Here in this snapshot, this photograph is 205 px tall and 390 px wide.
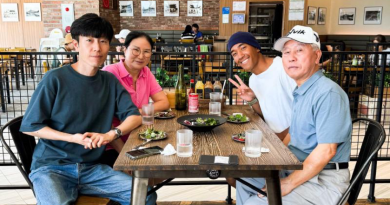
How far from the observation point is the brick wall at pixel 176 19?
1271 cm

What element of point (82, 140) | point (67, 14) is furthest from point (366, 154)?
point (67, 14)

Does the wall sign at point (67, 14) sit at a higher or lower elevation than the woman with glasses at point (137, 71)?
higher

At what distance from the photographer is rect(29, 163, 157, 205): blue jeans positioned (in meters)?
1.72

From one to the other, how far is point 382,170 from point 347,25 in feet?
31.4

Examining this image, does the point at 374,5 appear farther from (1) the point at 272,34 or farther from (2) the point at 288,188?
(2) the point at 288,188

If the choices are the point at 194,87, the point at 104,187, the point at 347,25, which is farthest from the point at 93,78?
the point at 347,25

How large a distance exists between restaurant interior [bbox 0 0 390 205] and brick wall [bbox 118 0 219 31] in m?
0.03

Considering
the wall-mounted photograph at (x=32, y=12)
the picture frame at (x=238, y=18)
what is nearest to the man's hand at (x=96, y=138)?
the picture frame at (x=238, y=18)

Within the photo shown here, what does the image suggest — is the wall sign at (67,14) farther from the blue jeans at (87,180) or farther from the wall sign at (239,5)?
the blue jeans at (87,180)

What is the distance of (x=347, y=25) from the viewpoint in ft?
39.8

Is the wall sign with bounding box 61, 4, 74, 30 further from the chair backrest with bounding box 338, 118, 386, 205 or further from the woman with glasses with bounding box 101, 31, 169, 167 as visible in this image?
the chair backrest with bounding box 338, 118, 386, 205

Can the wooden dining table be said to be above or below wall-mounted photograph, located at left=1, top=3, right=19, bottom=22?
below

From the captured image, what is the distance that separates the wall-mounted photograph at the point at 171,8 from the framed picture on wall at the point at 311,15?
4.49m

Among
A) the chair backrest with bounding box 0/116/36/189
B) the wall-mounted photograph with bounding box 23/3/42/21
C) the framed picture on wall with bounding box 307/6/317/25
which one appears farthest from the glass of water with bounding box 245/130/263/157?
the wall-mounted photograph with bounding box 23/3/42/21
